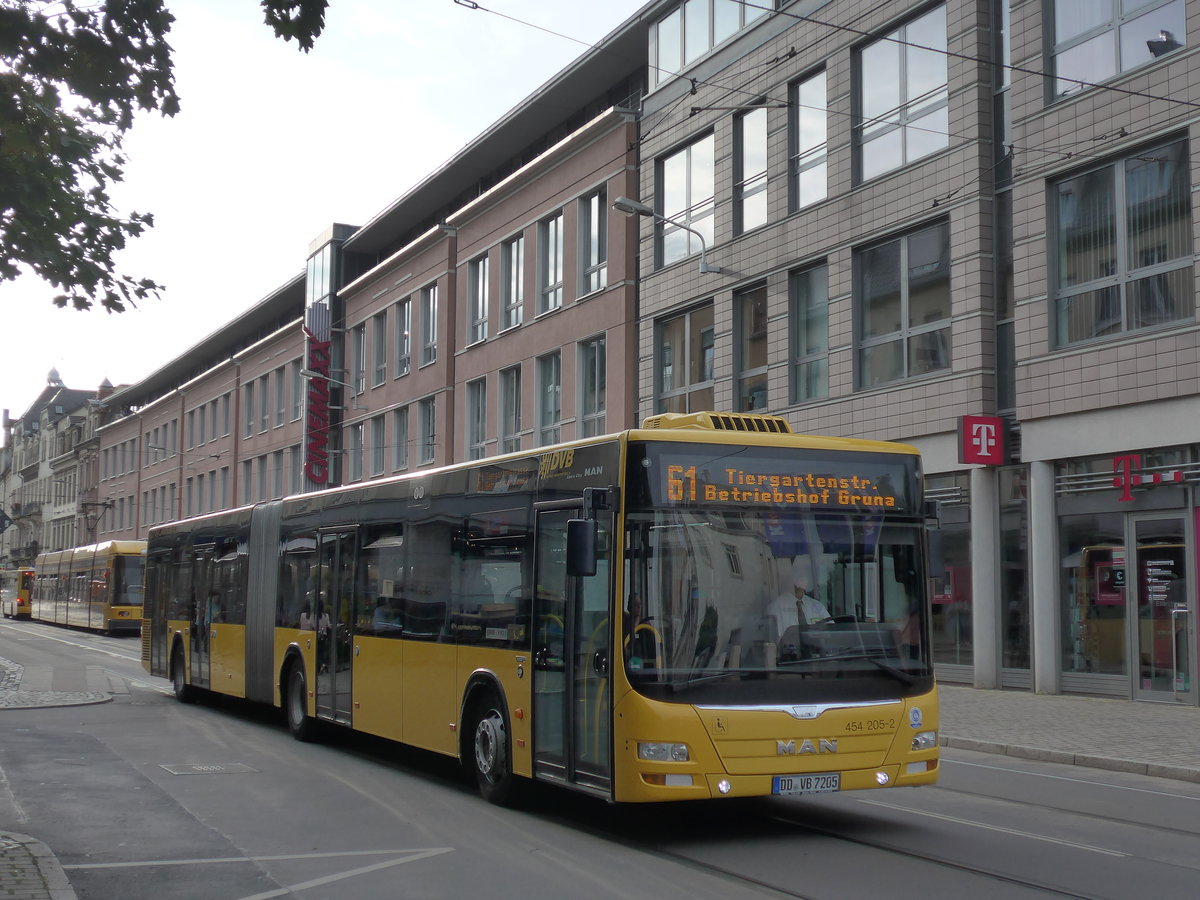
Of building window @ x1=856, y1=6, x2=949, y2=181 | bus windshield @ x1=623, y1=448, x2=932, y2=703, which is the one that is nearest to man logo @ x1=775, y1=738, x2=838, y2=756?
bus windshield @ x1=623, y1=448, x2=932, y2=703

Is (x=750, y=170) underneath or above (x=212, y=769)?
above

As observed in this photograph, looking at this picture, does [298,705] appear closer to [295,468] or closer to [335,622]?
[335,622]

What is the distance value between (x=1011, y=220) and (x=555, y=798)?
13.8 metres

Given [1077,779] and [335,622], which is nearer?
[1077,779]

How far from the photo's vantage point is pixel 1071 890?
7484 millimetres

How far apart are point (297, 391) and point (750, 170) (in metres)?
32.1

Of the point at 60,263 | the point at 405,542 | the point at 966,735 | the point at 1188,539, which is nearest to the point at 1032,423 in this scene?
the point at 1188,539

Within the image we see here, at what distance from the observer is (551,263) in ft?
119

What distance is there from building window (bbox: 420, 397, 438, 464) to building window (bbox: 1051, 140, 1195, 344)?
24.5m

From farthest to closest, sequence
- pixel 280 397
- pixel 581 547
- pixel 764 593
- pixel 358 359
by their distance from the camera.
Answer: pixel 280 397, pixel 358 359, pixel 764 593, pixel 581 547

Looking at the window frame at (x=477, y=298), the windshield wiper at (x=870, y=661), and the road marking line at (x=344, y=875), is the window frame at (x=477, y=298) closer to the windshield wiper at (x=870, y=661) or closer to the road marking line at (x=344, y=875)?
the windshield wiper at (x=870, y=661)

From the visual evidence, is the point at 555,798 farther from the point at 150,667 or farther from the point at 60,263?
the point at 150,667

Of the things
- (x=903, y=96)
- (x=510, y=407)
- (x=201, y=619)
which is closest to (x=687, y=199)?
(x=903, y=96)

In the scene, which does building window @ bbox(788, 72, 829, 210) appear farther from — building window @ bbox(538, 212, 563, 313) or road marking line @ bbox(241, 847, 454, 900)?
road marking line @ bbox(241, 847, 454, 900)
